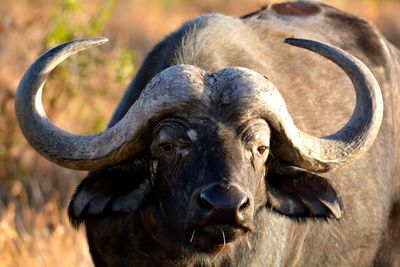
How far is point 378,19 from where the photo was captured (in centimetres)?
2264

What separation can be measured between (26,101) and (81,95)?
5.55 meters

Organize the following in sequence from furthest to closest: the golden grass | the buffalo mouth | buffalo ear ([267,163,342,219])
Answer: the golden grass
buffalo ear ([267,163,342,219])
the buffalo mouth

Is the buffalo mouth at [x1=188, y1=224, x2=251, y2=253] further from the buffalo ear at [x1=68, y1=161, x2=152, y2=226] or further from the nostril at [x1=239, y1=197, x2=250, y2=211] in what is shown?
the buffalo ear at [x1=68, y1=161, x2=152, y2=226]

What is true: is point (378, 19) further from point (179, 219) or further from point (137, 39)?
point (179, 219)

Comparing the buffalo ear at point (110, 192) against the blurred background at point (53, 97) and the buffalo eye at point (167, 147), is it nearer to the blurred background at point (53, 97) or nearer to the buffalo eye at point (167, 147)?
the buffalo eye at point (167, 147)

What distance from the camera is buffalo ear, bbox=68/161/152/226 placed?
6.86 metres

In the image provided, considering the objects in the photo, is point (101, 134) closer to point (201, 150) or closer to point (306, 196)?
point (201, 150)

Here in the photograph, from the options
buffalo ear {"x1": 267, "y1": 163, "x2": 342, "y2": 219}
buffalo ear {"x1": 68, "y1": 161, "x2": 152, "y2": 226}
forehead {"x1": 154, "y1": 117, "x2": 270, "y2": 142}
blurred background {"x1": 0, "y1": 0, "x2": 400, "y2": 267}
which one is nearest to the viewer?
forehead {"x1": 154, "y1": 117, "x2": 270, "y2": 142}

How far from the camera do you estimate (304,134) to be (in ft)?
22.9

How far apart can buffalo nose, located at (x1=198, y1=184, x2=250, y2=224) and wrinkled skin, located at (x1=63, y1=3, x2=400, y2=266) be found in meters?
0.02

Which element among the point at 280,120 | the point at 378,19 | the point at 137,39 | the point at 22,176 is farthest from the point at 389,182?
the point at 378,19

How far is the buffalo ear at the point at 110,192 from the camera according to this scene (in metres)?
6.86

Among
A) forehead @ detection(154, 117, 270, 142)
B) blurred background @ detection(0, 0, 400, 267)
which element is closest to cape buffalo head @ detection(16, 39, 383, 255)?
forehead @ detection(154, 117, 270, 142)

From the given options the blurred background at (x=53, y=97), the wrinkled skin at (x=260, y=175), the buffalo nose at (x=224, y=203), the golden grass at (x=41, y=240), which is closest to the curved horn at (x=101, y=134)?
the wrinkled skin at (x=260, y=175)
